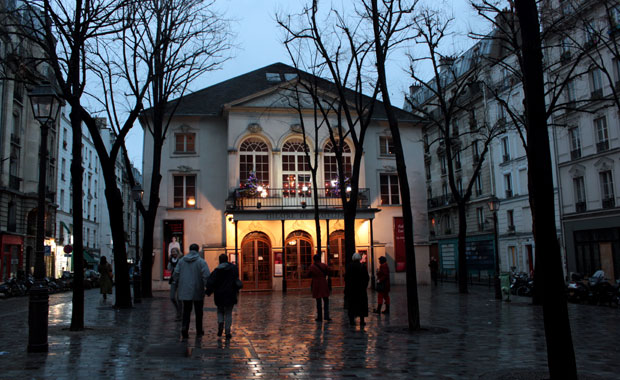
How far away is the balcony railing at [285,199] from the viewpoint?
2852 cm

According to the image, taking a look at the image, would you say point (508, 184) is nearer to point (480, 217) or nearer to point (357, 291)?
point (480, 217)

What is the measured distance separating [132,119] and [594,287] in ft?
53.8

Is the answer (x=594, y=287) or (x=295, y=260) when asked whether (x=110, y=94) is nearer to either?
(x=295, y=260)

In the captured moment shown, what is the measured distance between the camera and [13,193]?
35250mm

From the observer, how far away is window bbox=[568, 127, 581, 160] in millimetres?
32469

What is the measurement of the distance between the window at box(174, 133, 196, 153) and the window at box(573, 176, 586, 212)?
23.4m

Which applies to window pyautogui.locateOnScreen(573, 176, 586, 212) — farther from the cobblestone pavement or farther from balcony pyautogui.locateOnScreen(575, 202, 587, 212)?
the cobblestone pavement

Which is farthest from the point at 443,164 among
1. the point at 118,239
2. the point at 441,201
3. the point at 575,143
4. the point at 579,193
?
the point at 118,239

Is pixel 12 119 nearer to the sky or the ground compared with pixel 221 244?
nearer to the sky

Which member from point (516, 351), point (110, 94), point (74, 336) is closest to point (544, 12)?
point (516, 351)

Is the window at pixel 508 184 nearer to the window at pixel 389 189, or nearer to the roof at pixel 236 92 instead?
the roof at pixel 236 92

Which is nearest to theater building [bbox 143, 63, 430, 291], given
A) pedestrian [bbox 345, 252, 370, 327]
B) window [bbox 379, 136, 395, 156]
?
window [bbox 379, 136, 395, 156]

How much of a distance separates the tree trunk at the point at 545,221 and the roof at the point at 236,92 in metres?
23.8

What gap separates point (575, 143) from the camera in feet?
108
